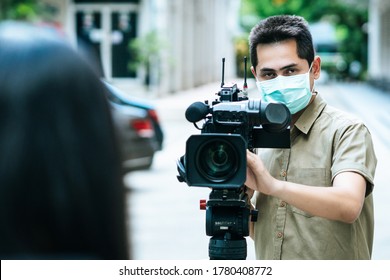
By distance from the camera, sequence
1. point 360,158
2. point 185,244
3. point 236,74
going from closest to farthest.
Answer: point 360,158, point 185,244, point 236,74

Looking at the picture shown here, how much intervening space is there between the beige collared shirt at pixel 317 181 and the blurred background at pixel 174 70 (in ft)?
1.67

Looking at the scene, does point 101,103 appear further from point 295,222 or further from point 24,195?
point 295,222

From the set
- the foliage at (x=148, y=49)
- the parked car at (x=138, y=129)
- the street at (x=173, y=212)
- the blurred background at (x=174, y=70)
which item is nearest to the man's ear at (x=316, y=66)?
the blurred background at (x=174, y=70)

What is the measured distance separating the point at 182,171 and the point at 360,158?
50 cm

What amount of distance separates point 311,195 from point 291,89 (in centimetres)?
46

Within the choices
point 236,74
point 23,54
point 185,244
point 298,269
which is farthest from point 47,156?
point 236,74

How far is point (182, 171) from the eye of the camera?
2.35m

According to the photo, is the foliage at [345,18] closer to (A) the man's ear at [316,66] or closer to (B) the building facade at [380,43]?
(B) the building facade at [380,43]

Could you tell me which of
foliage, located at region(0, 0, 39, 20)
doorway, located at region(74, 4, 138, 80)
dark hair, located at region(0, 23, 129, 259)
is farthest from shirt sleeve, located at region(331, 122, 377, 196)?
doorway, located at region(74, 4, 138, 80)

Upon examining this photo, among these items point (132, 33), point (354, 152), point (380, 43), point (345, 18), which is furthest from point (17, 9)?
point (345, 18)

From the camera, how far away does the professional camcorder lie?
2.22 metres

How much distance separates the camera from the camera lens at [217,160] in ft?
7.30

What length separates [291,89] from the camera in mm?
2617

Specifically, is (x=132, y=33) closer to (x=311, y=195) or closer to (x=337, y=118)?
(x=337, y=118)
